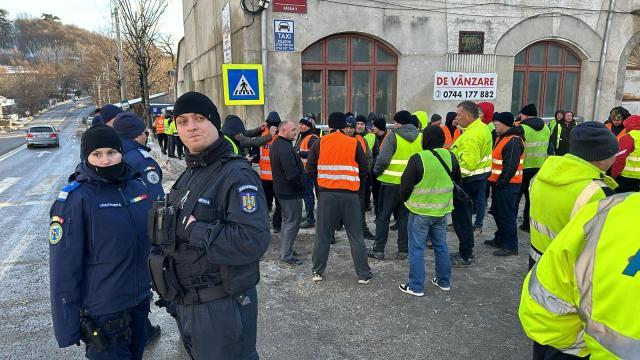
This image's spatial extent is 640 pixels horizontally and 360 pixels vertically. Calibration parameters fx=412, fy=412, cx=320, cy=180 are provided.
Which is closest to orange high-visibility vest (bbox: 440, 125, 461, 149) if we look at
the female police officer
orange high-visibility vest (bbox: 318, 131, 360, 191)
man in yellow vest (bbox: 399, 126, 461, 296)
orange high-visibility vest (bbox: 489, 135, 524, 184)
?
orange high-visibility vest (bbox: 489, 135, 524, 184)

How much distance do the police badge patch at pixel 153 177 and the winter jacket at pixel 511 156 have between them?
4.61 m

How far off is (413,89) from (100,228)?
404 inches

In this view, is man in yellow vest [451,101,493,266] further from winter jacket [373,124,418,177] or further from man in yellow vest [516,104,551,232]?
man in yellow vest [516,104,551,232]

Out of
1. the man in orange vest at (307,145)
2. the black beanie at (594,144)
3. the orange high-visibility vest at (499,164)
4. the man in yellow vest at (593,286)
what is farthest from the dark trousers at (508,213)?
the man in yellow vest at (593,286)

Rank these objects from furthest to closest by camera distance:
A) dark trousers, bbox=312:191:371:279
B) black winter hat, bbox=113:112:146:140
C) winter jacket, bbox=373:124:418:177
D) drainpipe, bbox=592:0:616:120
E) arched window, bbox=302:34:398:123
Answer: drainpipe, bbox=592:0:616:120
arched window, bbox=302:34:398:123
winter jacket, bbox=373:124:418:177
dark trousers, bbox=312:191:371:279
black winter hat, bbox=113:112:146:140

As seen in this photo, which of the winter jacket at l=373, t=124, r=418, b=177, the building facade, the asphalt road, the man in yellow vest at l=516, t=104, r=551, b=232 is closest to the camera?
the asphalt road

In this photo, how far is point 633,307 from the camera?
137 cm

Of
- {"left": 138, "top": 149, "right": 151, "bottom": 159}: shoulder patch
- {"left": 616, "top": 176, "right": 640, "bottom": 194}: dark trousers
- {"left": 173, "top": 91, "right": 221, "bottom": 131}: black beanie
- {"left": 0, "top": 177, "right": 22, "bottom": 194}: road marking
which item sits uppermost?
{"left": 173, "top": 91, "right": 221, "bottom": 131}: black beanie

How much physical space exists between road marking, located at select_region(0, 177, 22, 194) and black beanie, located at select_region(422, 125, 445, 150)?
11.3 meters

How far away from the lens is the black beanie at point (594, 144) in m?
2.77

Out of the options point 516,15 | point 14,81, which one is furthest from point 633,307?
point 14,81

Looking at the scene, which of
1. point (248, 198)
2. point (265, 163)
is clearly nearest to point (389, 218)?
point (265, 163)

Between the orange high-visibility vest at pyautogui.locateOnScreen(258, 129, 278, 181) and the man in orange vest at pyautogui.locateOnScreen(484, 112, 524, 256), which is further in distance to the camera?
the orange high-visibility vest at pyautogui.locateOnScreen(258, 129, 278, 181)

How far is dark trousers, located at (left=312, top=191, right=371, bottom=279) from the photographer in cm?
500
